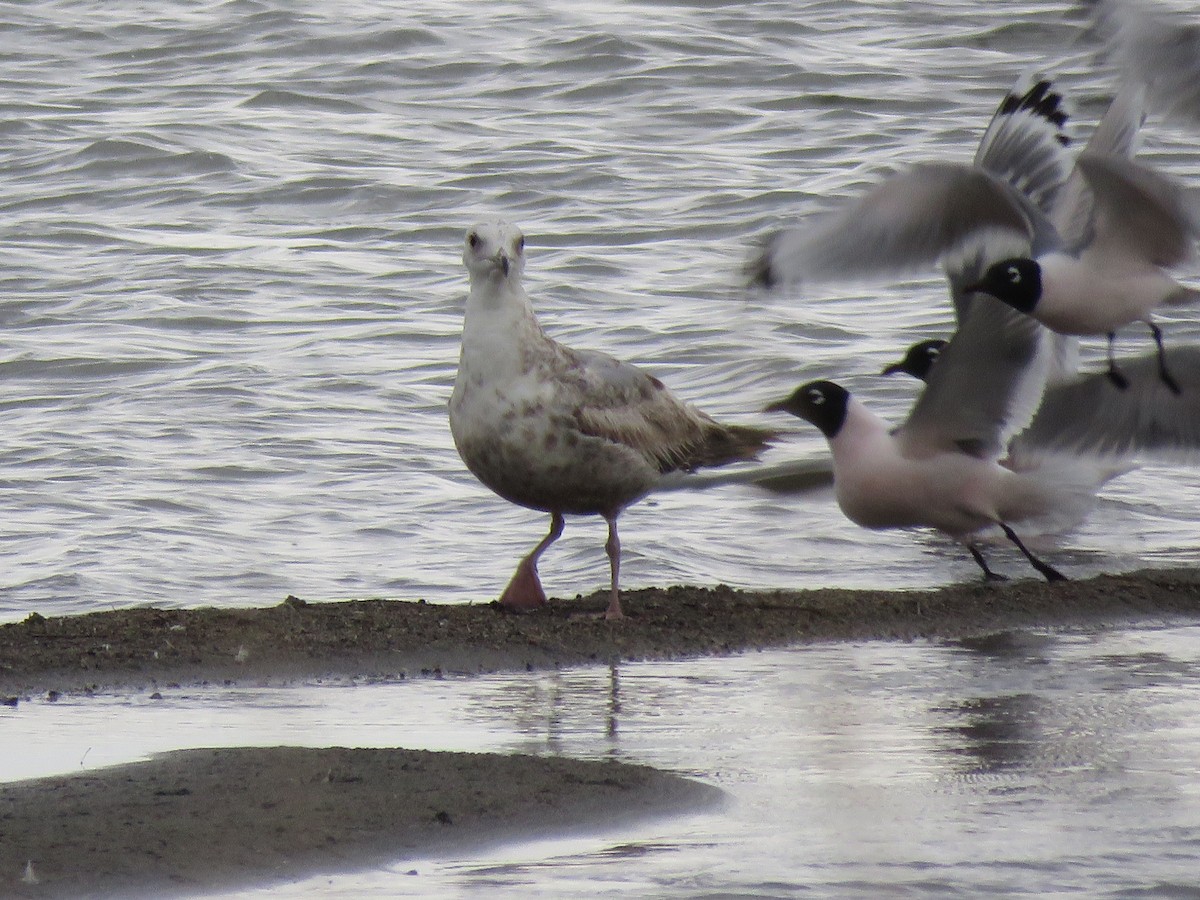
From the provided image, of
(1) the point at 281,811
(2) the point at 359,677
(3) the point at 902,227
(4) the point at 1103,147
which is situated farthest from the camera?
(4) the point at 1103,147

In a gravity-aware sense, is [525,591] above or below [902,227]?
below

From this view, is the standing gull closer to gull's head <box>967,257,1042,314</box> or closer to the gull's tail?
gull's head <box>967,257,1042,314</box>

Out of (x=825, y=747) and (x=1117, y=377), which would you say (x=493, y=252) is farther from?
(x=1117, y=377)

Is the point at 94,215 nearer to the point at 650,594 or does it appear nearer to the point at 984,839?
the point at 650,594

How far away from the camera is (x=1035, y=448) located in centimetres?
867

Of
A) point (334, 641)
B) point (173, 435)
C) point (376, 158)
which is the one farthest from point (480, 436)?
point (376, 158)

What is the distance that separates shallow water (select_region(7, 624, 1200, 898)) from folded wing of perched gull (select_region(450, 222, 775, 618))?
882mm

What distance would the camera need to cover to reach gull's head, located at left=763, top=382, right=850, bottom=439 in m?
7.84

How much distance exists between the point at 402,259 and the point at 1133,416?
8.07m

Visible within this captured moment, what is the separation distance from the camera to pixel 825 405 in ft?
25.7

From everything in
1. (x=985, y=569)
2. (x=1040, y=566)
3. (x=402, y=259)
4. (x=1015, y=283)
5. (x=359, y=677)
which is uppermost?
(x=1015, y=283)

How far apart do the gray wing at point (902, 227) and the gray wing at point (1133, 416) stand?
29.7 inches

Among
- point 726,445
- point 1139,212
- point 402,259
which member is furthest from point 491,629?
point 402,259

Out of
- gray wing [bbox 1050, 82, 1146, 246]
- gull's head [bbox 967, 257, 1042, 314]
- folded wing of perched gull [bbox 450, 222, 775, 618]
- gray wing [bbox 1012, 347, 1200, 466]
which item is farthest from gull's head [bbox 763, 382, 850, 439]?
gray wing [bbox 1050, 82, 1146, 246]
